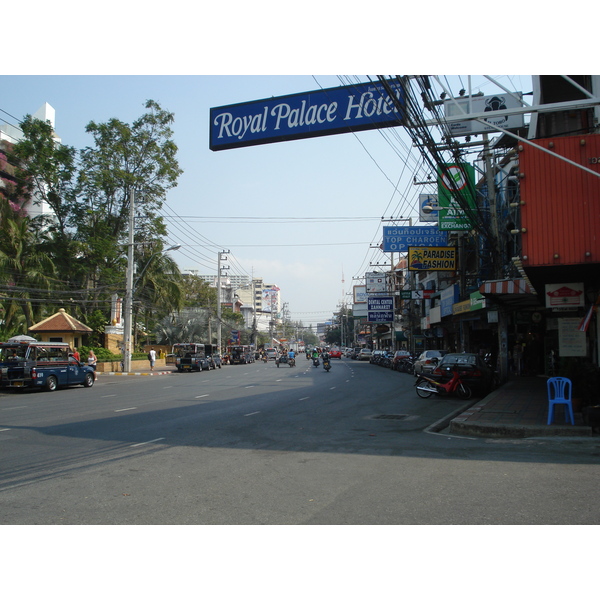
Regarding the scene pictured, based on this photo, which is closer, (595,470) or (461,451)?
(595,470)

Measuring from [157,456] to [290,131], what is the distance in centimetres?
627

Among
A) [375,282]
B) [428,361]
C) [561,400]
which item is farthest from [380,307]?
[561,400]

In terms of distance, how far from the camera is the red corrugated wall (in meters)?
11.8

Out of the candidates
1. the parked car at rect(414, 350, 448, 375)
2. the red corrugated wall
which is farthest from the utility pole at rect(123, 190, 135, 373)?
the red corrugated wall

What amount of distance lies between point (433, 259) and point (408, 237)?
71.0 inches

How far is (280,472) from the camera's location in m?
7.81

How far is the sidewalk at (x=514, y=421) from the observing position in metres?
11.0

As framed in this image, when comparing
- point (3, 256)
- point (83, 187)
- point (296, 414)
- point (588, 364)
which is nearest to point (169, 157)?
point (83, 187)

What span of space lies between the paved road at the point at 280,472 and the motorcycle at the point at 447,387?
15.5 ft

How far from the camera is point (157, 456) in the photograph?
8.96 meters

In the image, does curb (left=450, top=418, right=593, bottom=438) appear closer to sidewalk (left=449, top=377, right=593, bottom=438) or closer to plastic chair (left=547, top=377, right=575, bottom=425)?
sidewalk (left=449, top=377, right=593, bottom=438)

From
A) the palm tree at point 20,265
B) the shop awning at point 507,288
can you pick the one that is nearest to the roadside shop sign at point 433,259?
the shop awning at point 507,288

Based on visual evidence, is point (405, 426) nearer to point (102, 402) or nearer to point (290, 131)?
point (290, 131)

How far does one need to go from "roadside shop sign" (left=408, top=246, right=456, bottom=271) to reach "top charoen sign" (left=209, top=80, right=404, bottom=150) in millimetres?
19294
